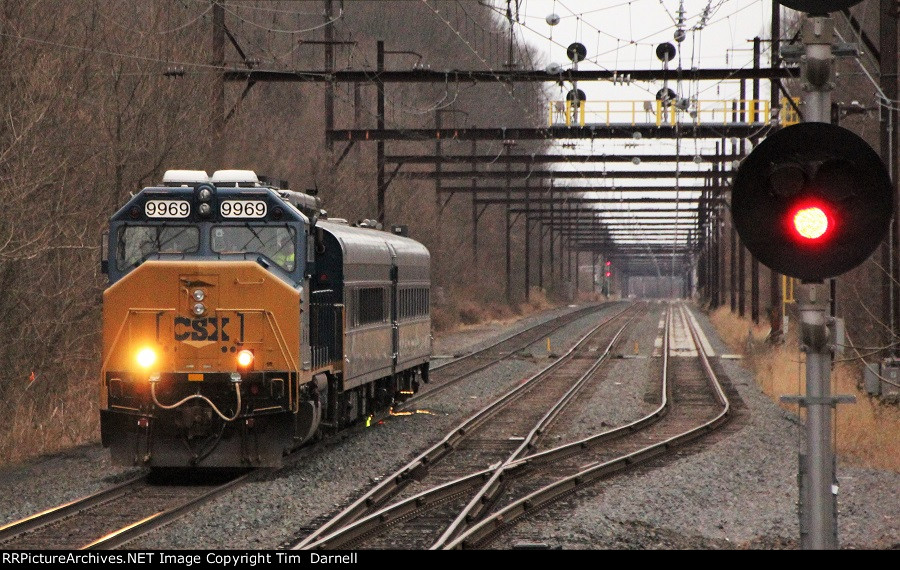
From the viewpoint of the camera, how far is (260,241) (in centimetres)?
1497

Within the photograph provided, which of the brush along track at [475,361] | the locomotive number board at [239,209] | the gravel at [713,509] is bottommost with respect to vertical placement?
the brush along track at [475,361]

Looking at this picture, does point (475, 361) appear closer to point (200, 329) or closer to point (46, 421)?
point (46, 421)

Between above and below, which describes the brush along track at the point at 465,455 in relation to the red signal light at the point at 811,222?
below

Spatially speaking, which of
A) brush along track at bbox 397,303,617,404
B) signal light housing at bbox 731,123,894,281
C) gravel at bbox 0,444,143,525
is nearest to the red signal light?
signal light housing at bbox 731,123,894,281

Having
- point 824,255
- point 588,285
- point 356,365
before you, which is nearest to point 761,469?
point 356,365

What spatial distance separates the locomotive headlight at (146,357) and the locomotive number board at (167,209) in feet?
5.48

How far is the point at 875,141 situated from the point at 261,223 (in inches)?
1356

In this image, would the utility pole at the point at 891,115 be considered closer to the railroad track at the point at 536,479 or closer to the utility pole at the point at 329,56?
the railroad track at the point at 536,479

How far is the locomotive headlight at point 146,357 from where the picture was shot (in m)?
14.2

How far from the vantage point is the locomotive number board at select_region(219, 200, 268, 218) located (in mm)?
14922

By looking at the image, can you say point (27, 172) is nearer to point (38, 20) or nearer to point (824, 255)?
point (38, 20)

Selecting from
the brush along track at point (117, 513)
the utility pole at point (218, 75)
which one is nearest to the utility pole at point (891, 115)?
the brush along track at point (117, 513)

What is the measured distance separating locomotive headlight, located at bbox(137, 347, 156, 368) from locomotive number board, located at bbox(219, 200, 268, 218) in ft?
6.06

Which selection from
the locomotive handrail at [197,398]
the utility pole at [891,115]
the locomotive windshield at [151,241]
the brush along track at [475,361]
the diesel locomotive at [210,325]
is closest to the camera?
the locomotive handrail at [197,398]
